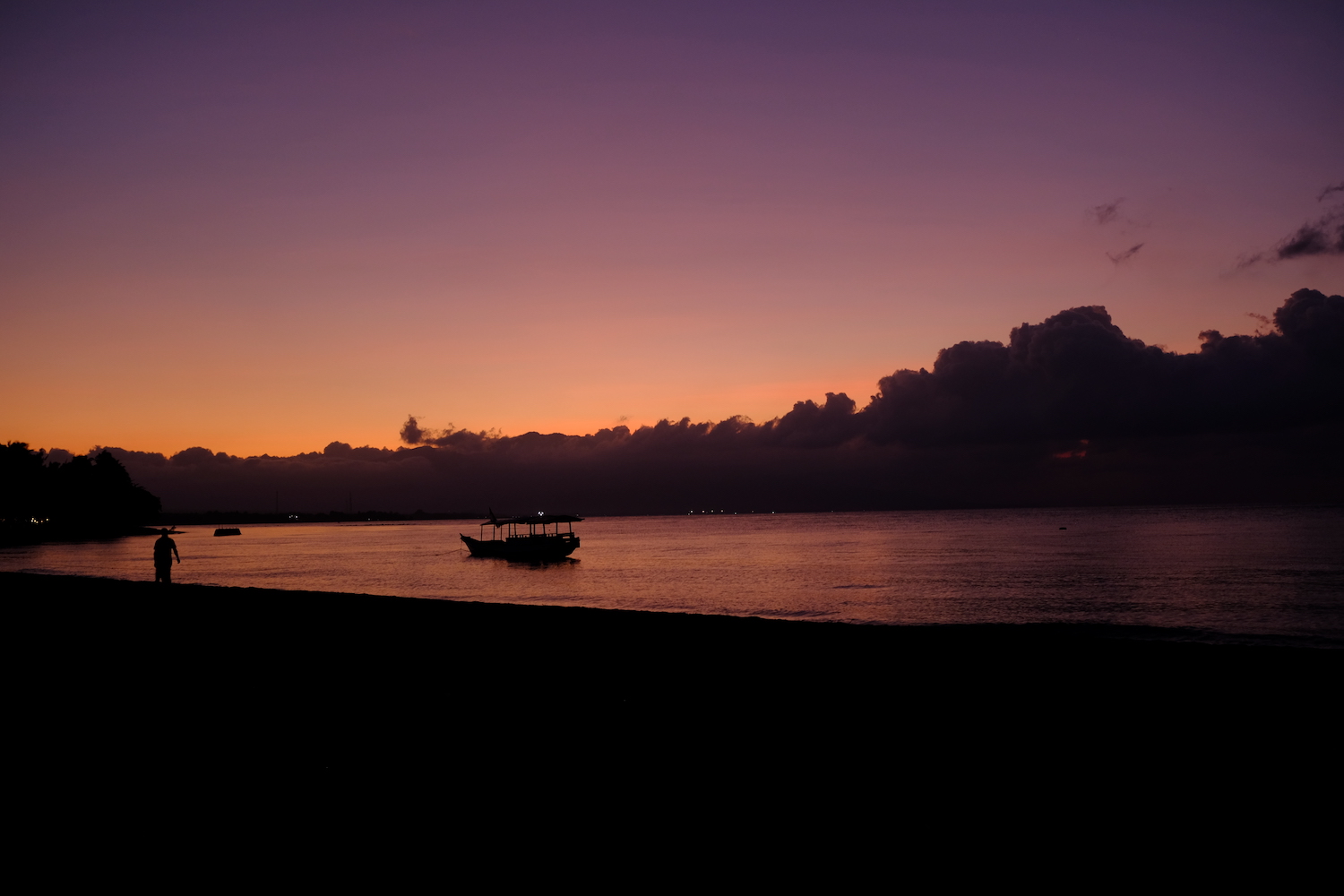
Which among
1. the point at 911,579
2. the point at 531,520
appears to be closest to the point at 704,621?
the point at 911,579

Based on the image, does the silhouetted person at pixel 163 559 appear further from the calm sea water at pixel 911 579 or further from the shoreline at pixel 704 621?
the calm sea water at pixel 911 579

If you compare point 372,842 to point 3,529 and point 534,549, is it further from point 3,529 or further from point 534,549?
point 3,529

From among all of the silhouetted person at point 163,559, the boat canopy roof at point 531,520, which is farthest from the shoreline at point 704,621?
the boat canopy roof at point 531,520

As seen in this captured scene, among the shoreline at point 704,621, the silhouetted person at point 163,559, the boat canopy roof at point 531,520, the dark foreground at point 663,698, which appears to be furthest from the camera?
the boat canopy roof at point 531,520

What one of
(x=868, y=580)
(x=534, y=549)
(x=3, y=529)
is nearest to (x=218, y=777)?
(x=868, y=580)

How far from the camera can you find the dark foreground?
8.54 metres

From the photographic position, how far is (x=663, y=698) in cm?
1112

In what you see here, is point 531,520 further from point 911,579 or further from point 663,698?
point 663,698

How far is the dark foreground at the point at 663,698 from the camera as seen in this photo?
854cm

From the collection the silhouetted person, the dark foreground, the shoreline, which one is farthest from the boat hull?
the dark foreground

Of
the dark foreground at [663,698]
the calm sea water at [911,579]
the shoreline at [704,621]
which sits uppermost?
the dark foreground at [663,698]

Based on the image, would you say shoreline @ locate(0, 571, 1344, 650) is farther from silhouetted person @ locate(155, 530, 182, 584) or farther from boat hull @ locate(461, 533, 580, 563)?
boat hull @ locate(461, 533, 580, 563)

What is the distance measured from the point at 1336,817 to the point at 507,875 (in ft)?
23.3

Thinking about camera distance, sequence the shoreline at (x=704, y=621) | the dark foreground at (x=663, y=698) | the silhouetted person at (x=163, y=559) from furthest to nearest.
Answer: the silhouetted person at (x=163, y=559), the shoreline at (x=704, y=621), the dark foreground at (x=663, y=698)
